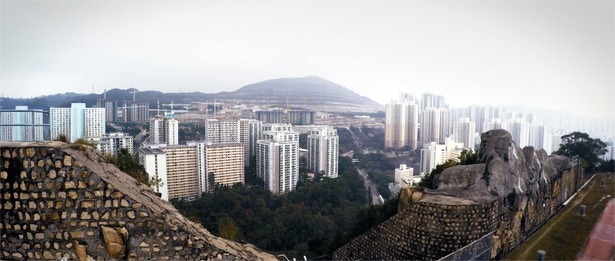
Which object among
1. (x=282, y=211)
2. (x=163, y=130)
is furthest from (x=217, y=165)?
(x=282, y=211)

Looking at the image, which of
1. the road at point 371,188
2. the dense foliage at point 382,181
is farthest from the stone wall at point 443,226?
the dense foliage at point 382,181

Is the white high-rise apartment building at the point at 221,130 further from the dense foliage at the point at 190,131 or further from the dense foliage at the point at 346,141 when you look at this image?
the dense foliage at the point at 346,141

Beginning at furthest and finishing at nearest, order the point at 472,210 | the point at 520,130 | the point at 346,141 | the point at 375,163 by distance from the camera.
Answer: the point at 346,141, the point at 375,163, the point at 520,130, the point at 472,210

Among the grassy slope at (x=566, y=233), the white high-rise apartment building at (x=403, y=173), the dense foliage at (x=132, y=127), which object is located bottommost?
the white high-rise apartment building at (x=403, y=173)

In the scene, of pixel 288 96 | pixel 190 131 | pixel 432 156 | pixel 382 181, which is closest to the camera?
pixel 432 156

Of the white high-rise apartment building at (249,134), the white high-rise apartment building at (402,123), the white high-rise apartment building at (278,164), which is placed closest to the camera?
the white high-rise apartment building at (278,164)

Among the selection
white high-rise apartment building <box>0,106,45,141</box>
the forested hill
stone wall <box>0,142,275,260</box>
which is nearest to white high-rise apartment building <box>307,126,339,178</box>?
the forested hill

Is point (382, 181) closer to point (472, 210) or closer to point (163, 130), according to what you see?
point (163, 130)
